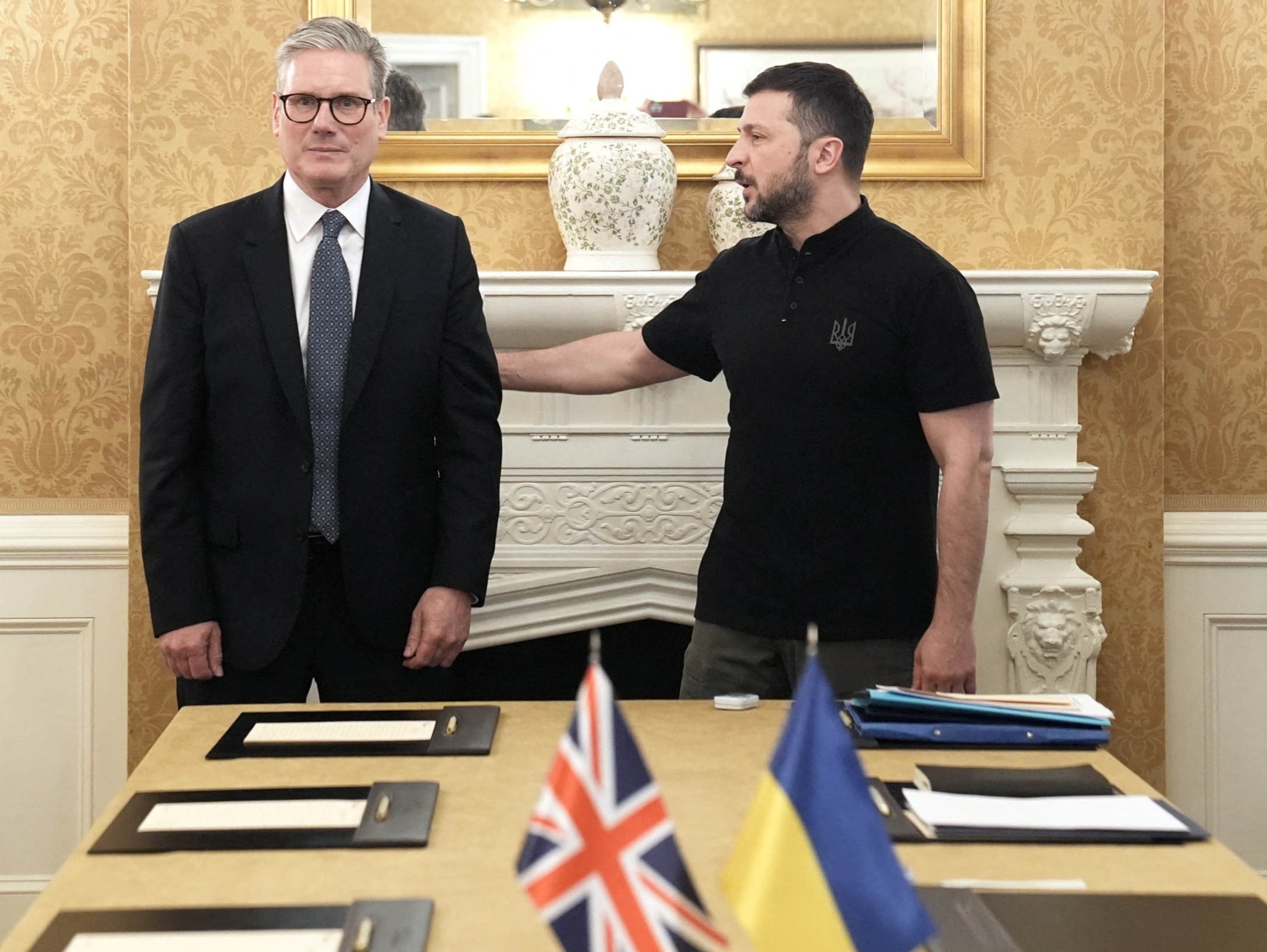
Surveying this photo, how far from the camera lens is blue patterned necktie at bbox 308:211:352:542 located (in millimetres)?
2092

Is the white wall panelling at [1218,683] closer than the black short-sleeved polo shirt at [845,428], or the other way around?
the black short-sleeved polo shirt at [845,428]

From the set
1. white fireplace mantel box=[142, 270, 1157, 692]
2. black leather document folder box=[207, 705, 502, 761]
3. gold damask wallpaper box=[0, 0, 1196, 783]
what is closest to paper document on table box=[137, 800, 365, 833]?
black leather document folder box=[207, 705, 502, 761]

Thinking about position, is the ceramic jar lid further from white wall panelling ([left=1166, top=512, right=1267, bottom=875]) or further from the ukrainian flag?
the ukrainian flag

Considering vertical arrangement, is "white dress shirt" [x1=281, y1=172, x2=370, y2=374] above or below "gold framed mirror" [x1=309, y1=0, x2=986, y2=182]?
below

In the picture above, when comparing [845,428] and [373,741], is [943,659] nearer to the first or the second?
[845,428]

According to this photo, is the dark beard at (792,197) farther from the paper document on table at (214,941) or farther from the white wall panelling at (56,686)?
the white wall panelling at (56,686)

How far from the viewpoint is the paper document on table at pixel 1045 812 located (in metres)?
1.32

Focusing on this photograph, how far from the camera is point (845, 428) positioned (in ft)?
6.96

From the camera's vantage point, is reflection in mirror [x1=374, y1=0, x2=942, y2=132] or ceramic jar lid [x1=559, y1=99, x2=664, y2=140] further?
reflection in mirror [x1=374, y1=0, x2=942, y2=132]

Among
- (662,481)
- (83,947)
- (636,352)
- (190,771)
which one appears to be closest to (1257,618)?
(662,481)

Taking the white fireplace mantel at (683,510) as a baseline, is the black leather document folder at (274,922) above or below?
below

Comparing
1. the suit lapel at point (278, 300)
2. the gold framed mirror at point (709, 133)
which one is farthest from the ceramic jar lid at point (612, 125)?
the suit lapel at point (278, 300)

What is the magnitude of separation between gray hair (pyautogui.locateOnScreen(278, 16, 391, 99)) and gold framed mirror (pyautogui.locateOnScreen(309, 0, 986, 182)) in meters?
0.69

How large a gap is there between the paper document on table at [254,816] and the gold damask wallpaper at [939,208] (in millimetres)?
1584
